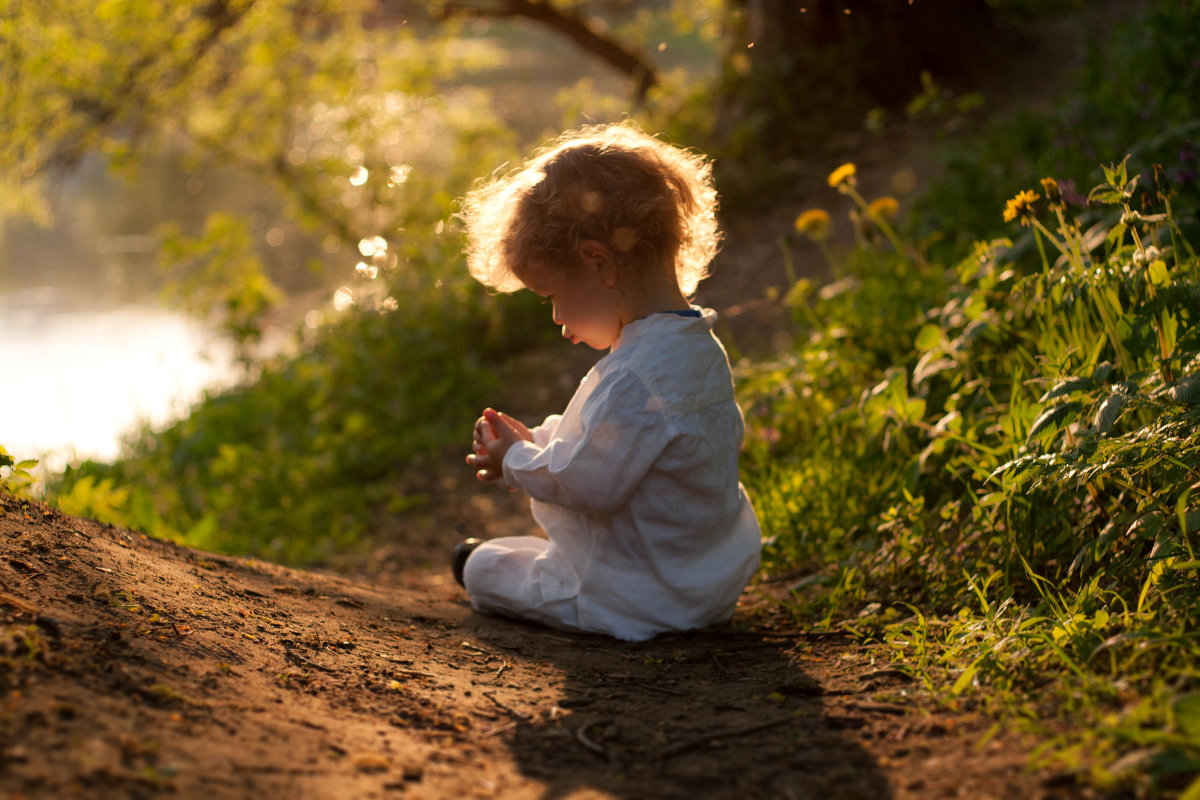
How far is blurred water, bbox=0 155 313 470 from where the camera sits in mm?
7352

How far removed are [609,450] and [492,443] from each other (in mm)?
337

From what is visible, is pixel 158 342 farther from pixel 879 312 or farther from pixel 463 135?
pixel 879 312

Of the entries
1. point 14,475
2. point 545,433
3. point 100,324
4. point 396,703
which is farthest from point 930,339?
point 100,324

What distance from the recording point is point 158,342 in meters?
9.75

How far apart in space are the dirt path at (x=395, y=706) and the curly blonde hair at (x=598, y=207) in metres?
0.94

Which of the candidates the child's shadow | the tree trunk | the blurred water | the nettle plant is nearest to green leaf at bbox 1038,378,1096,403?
the nettle plant

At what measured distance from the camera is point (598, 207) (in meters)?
2.21

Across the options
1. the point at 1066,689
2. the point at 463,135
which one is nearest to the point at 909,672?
the point at 1066,689

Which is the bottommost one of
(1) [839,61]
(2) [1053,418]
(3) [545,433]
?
(3) [545,433]

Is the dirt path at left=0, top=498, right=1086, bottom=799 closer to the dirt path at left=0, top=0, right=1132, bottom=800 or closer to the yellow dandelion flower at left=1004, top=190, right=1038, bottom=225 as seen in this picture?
the dirt path at left=0, top=0, right=1132, bottom=800

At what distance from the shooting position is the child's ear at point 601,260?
2.21 metres

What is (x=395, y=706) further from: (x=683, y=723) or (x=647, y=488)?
(x=647, y=488)

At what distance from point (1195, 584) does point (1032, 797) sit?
2.36ft

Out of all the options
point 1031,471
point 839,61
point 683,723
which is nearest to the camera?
point 683,723
